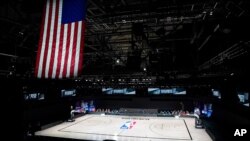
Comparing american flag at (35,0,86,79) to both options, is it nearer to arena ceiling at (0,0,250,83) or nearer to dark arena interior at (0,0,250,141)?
dark arena interior at (0,0,250,141)

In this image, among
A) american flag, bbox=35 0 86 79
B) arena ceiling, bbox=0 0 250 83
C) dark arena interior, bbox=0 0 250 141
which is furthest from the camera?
arena ceiling, bbox=0 0 250 83

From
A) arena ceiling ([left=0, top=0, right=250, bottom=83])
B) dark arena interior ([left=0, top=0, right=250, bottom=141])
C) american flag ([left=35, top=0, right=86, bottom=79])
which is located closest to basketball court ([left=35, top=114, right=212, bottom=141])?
→ dark arena interior ([left=0, top=0, right=250, bottom=141])

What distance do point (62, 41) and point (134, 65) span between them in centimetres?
505

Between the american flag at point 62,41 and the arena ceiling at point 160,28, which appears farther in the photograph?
the arena ceiling at point 160,28

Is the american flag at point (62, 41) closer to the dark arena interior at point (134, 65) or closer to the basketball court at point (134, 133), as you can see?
the dark arena interior at point (134, 65)

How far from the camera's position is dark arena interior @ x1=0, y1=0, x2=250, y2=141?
4.76m

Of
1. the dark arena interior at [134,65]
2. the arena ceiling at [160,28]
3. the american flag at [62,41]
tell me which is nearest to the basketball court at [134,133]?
the dark arena interior at [134,65]

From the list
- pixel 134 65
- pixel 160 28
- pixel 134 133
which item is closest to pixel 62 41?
pixel 134 65

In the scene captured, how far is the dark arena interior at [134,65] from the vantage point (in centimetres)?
476

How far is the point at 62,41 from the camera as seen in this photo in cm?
462

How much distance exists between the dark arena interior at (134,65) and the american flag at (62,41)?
0.02 m

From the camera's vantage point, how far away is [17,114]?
4.80 metres

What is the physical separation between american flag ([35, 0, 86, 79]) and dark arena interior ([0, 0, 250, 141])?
2 centimetres

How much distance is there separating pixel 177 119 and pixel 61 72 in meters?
11.0
